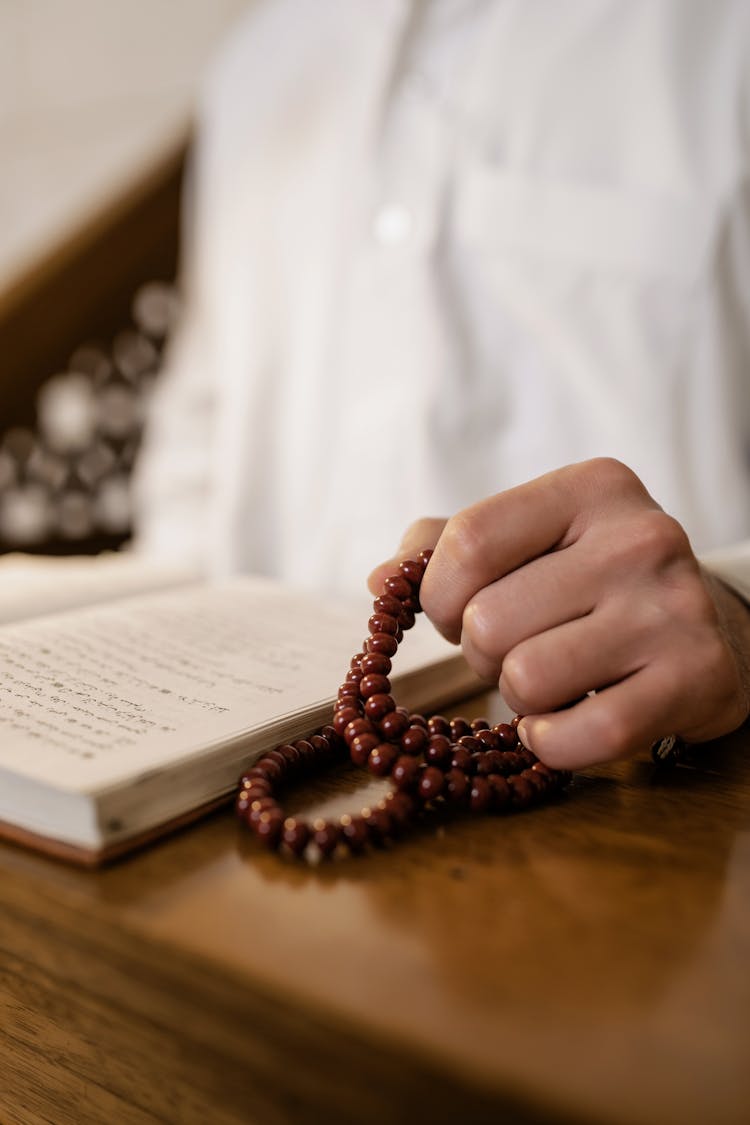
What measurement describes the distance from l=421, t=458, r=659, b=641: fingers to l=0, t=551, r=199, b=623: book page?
0.34 m

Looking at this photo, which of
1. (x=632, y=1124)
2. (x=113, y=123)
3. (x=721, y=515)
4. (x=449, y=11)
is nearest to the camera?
(x=632, y=1124)

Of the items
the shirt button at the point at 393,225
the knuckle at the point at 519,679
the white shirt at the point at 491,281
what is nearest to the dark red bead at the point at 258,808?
the knuckle at the point at 519,679

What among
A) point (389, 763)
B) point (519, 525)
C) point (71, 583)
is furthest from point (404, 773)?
point (71, 583)

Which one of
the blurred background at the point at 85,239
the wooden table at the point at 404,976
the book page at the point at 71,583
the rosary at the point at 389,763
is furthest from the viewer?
the blurred background at the point at 85,239

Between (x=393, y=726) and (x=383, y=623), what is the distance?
0.05m

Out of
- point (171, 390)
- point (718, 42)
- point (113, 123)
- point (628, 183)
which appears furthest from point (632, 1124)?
point (113, 123)

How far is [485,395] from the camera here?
0.81 m

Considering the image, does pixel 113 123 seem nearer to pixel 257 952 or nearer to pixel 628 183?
pixel 628 183

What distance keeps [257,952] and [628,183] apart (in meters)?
0.76

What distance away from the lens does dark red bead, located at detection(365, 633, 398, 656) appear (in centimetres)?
38

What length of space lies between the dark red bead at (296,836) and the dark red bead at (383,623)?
3.9 inches

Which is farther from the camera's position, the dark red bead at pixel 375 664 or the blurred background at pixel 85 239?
the blurred background at pixel 85 239

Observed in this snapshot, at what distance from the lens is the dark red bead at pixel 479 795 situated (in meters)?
0.34

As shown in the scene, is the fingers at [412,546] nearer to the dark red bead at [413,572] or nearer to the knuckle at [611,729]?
the dark red bead at [413,572]
